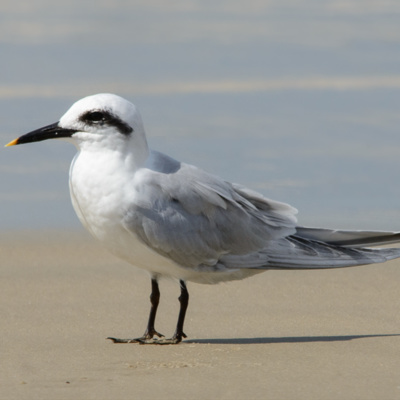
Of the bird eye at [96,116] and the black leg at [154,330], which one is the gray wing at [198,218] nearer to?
the black leg at [154,330]

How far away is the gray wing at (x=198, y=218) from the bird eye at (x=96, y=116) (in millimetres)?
373

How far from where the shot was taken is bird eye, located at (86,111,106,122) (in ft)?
20.2

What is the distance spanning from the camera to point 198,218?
6.46 m

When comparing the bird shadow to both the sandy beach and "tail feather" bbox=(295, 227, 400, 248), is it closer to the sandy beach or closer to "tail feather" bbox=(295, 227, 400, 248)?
the sandy beach

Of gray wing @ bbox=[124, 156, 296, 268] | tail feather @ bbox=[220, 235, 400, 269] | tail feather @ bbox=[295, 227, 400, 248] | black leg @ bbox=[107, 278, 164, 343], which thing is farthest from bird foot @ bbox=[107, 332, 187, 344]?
tail feather @ bbox=[295, 227, 400, 248]

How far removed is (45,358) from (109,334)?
0.75 m

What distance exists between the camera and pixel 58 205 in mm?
10438

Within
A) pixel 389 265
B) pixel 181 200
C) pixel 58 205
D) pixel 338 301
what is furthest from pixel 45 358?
pixel 58 205

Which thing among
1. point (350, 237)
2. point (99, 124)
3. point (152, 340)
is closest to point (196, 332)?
point (152, 340)

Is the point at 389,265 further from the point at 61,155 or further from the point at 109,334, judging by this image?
the point at 61,155

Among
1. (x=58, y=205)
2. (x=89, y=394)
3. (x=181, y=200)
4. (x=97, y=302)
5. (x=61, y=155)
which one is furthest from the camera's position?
(x=61, y=155)

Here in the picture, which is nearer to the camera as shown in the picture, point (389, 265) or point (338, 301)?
point (338, 301)

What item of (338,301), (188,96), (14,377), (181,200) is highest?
(188,96)

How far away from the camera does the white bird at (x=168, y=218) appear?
6.14 metres
